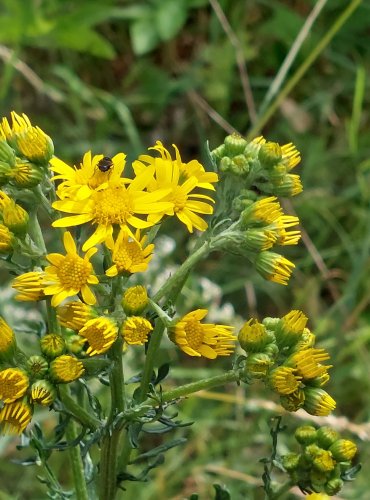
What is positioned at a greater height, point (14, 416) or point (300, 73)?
point (300, 73)

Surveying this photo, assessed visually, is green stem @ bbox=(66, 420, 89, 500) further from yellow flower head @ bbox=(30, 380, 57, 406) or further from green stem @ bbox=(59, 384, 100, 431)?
yellow flower head @ bbox=(30, 380, 57, 406)

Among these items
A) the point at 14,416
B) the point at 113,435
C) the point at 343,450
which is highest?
the point at 14,416

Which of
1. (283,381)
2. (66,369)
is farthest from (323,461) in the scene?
(66,369)

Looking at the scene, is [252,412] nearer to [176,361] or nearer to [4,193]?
[176,361]

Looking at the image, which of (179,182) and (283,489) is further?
(283,489)

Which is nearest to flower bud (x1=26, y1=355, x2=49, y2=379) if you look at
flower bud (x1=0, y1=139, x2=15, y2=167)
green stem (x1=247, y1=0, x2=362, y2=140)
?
flower bud (x1=0, y1=139, x2=15, y2=167)

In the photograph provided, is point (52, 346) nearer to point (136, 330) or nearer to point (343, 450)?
point (136, 330)

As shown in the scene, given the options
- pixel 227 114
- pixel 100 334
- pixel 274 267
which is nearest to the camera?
pixel 100 334
